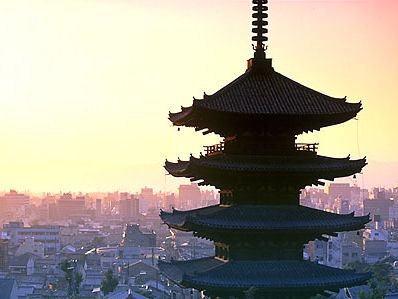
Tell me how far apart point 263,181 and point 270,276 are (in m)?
2.50

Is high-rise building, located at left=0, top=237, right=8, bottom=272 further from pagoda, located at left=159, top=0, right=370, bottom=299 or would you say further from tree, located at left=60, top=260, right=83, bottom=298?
pagoda, located at left=159, top=0, right=370, bottom=299

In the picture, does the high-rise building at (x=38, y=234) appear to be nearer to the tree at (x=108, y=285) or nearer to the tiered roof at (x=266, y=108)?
the tree at (x=108, y=285)

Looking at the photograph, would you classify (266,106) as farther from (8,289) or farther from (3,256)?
(3,256)

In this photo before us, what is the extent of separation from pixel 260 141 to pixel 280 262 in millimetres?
3160

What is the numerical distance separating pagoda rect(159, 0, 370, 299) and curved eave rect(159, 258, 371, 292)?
0.08 feet

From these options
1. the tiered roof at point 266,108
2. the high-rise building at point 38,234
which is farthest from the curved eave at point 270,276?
the high-rise building at point 38,234

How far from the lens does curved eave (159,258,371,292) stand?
21.9 m

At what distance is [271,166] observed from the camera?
22750mm

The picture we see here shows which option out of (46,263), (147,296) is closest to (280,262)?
(147,296)

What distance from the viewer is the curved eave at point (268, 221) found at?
22.2m

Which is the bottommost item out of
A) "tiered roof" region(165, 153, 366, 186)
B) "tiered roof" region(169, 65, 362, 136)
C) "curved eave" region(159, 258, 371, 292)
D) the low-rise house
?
the low-rise house

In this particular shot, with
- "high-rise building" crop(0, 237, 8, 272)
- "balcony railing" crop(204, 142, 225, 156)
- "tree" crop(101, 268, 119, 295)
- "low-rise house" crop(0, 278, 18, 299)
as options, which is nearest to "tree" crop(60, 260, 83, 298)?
"tree" crop(101, 268, 119, 295)

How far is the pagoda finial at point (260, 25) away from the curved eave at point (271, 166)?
3.04 meters

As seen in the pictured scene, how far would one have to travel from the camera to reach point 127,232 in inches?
6033
